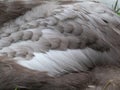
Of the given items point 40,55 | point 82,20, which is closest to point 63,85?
point 40,55

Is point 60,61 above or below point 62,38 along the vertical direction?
below

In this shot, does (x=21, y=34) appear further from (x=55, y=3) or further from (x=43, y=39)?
(x=55, y=3)

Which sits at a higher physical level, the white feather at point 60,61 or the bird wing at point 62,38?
the bird wing at point 62,38

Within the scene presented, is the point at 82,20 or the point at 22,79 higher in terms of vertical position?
the point at 82,20

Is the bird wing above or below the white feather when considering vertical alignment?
above

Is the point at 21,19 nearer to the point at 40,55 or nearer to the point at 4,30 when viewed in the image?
the point at 4,30

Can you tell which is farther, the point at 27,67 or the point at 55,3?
the point at 55,3

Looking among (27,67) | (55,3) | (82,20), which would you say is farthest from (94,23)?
(27,67)
